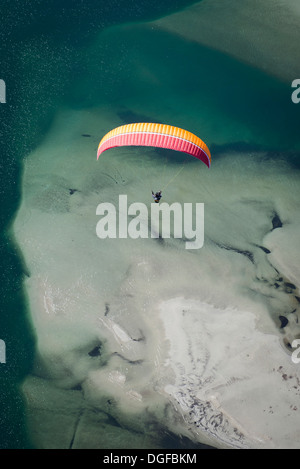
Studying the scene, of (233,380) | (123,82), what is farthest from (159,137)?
(233,380)

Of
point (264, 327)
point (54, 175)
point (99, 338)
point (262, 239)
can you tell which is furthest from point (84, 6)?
point (264, 327)

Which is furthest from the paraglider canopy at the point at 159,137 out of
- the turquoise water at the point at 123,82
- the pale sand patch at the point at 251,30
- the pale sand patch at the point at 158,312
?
the pale sand patch at the point at 251,30

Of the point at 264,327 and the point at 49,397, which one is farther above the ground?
the point at 264,327

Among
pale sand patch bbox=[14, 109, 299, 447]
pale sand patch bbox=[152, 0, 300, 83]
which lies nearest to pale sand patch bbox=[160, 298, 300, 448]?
pale sand patch bbox=[14, 109, 299, 447]

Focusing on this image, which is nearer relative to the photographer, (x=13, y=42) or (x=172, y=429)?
(x=172, y=429)

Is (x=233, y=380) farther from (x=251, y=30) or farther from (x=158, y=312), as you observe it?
→ (x=251, y=30)

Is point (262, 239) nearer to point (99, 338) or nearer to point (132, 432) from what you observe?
point (99, 338)

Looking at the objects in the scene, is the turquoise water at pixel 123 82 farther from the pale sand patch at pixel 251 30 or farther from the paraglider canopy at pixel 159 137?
the paraglider canopy at pixel 159 137
